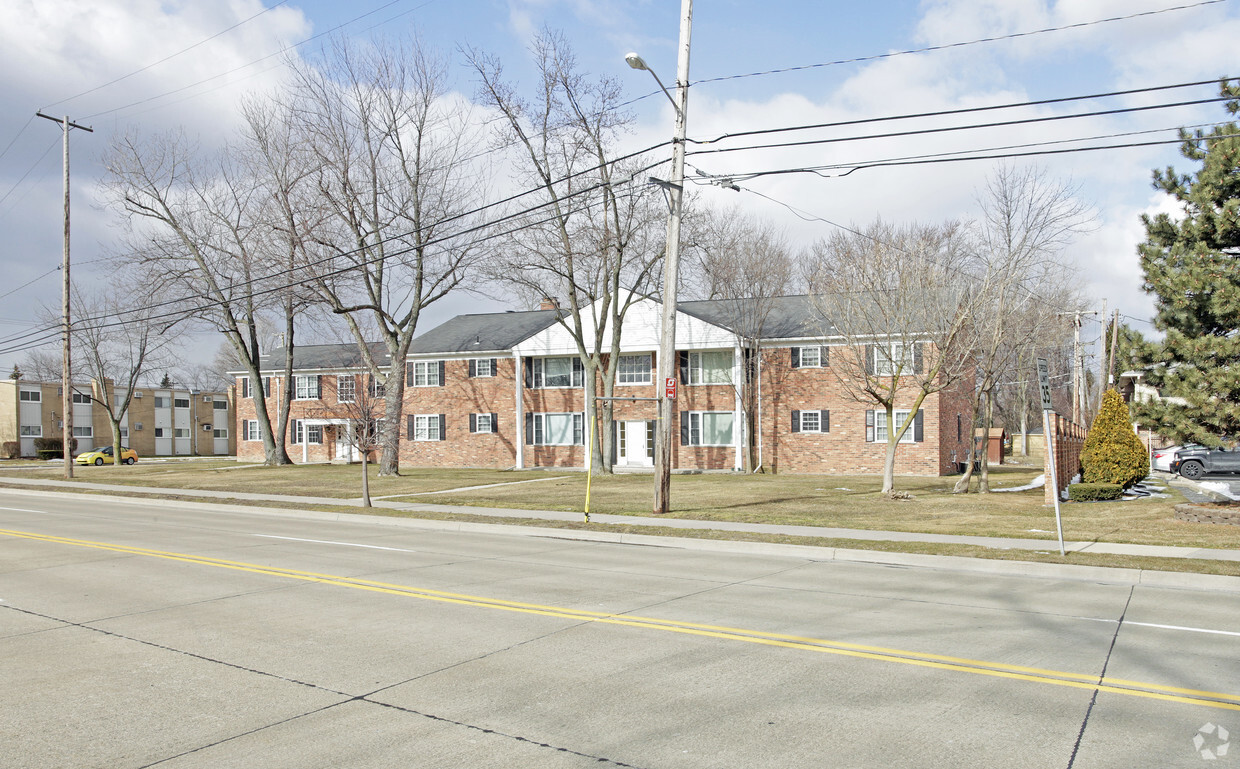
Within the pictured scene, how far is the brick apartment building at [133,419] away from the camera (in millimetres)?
72750

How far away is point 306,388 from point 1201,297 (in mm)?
44311

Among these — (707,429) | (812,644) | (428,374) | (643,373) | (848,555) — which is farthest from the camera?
(428,374)

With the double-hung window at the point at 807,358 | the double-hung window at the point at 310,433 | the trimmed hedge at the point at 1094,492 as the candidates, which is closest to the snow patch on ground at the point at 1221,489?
the trimmed hedge at the point at 1094,492

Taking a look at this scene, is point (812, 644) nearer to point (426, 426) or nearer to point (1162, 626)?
point (1162, 626)

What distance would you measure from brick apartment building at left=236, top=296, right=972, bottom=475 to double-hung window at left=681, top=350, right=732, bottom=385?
Answer: 1.8 inches

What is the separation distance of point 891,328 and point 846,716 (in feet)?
64.0

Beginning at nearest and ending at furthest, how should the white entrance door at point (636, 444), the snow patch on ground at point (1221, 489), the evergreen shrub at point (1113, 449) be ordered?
the snow patch on ground at point (1221, 489), the evergreen shrub at point (1113, 449), the white entrance door at point (636, 444)

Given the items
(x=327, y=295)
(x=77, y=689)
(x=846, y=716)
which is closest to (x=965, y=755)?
(x=846, y=716)

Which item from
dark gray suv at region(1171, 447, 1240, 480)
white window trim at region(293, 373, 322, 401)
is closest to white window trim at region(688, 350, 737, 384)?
dark gray suv at region(1171, 447, 1240, 480)

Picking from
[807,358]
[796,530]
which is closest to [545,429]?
[807,358]

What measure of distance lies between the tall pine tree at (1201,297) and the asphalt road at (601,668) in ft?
29.1

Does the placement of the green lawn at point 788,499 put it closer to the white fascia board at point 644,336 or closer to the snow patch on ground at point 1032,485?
the snow patch on ground at point 1032,485

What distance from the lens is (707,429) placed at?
128 feet

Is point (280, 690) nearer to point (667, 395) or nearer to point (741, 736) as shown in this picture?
point (741, 736)
